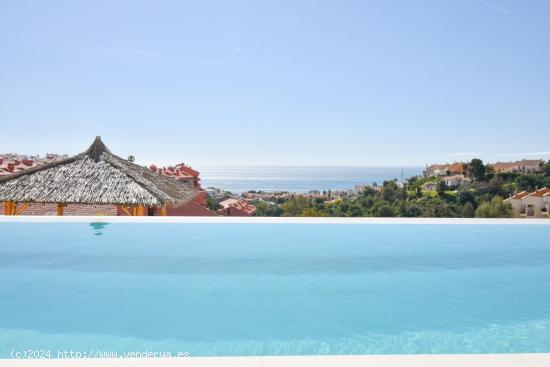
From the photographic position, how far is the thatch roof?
8.70 metres

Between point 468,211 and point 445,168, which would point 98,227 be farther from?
point 445,168

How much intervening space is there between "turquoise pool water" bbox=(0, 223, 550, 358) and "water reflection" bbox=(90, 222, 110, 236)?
6 cm

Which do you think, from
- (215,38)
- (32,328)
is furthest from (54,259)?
(215,38)

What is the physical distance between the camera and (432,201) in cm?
2914

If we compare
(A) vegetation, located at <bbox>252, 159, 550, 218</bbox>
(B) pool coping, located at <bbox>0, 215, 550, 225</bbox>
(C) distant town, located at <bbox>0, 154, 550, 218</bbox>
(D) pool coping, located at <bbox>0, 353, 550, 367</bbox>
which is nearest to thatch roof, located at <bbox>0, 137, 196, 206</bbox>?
(B) pool coping, located at <bbox>0, 215, 550, 225</bbox>

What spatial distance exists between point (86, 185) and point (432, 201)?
82.9 ft

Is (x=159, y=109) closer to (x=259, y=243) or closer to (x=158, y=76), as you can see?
(x=158, y=76)

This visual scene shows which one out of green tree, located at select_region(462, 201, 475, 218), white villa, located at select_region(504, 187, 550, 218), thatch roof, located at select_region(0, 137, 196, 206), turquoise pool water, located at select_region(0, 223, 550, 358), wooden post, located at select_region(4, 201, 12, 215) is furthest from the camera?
green tree, located at select_region(462, 201, 475, 218)

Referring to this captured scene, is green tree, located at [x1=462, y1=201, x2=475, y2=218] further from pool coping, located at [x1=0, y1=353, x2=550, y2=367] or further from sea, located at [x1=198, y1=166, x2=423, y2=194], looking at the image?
pool coping, located at [x1=0, y1=353, x2=550, y2=367]

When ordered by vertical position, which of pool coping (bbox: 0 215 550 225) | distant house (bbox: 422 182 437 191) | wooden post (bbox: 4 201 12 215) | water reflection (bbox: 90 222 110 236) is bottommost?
water reflection (bbox: 90 222 110 236)

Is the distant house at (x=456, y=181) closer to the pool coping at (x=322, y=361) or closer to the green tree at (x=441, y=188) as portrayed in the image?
the green tree at (x=441, y=188)

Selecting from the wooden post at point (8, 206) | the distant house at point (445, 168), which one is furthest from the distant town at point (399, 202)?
the distant house at point (445, 168)

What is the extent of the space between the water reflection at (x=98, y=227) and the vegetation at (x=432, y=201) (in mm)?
9927

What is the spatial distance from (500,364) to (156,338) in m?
2.61
